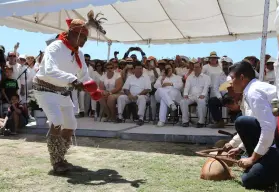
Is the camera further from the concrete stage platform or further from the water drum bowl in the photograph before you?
the water drum bowl

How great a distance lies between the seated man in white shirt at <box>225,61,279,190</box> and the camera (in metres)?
2.91

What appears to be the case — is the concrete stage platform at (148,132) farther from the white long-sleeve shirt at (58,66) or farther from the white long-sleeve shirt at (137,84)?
the white long-sleeve shirt at (58,66)

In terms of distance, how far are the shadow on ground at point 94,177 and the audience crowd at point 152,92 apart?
11.1 ft

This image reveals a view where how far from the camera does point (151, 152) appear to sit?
5262 millimetres

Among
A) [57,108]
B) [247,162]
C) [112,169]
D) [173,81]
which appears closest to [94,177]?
[112,169]

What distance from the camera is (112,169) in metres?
4.30

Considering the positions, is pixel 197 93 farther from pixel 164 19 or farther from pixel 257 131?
pixel 257 131

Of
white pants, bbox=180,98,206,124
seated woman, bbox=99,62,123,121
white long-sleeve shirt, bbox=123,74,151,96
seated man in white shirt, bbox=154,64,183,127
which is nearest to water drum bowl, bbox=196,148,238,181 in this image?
white pants, bbox=180,98,206,124

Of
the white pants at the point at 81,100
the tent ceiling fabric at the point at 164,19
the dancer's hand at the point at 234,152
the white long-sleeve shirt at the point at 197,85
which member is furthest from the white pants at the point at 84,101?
the dancer's hand at the point at 234,152

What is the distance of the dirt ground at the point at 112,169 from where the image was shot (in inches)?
138

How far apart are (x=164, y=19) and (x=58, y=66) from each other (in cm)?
636

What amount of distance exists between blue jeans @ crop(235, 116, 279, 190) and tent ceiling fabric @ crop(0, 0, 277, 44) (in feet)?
15.3

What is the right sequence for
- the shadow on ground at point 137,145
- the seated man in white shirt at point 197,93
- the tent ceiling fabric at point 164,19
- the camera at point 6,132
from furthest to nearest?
the tent ceiling fabric at point 164,19 → the seated man in white shirt at point 197,93 → the camera at point 6,132 → the shadow on ground at point 137,145

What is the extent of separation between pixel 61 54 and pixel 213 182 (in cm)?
222
